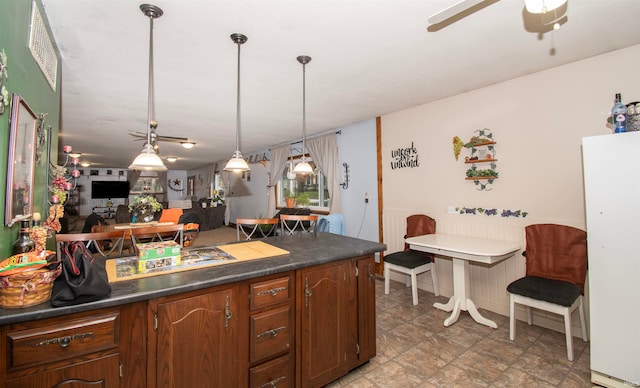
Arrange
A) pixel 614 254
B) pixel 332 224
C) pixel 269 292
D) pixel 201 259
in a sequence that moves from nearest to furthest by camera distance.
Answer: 1. pixel 269 292
2. pixel 201 259
3. pixel 614 254
4. pixel 332 224

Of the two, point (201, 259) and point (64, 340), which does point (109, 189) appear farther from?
point (64, 340)

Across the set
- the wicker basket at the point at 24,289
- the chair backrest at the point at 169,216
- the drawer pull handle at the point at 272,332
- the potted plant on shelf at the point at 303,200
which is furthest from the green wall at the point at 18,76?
the potted plant on shelf at the point at 303,200

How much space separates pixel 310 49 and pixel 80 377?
7.65 feet

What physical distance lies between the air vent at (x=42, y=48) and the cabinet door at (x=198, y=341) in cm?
153

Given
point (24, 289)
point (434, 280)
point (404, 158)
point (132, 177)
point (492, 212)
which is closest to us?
point (24, 289)

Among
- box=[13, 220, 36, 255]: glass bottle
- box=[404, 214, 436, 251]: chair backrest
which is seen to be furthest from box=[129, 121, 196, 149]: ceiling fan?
box=[404, 214, 436, 251]: chair backrest

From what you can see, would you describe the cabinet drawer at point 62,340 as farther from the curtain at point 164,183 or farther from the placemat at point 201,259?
the curtain at point 164,183

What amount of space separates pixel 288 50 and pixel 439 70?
1414 mm

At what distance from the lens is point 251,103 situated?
11.9 feet

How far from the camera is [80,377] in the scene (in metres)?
1.14

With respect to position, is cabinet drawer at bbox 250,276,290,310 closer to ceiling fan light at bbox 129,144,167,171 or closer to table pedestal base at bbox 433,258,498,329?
ceiling fan light at bbox 129,144,167,171

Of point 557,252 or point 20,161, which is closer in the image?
point 20,161

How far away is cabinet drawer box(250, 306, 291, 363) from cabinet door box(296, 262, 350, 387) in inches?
3.8

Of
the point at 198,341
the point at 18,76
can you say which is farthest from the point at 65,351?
the point at 18,76
